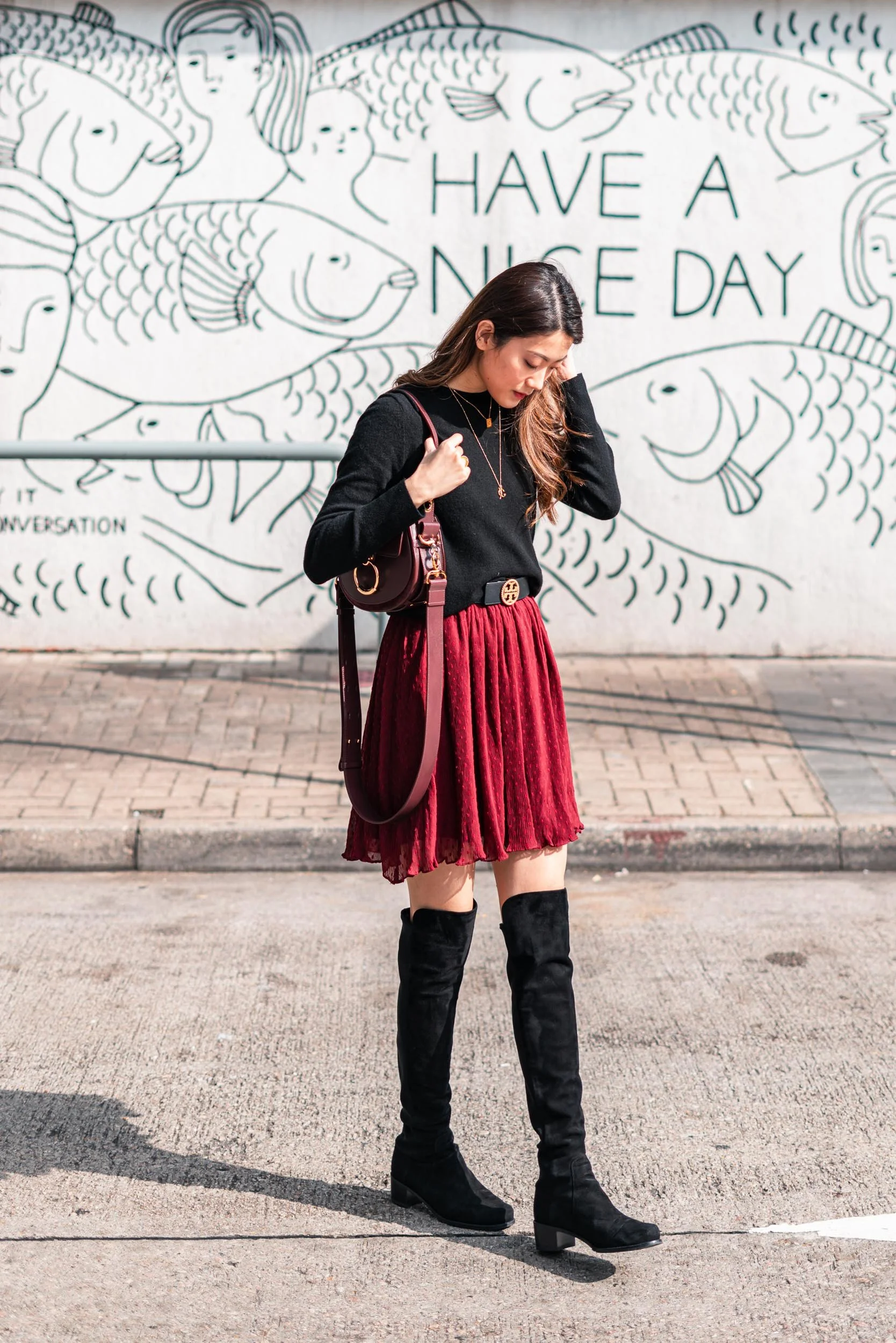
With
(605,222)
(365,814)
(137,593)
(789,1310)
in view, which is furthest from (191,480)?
(789,1310)

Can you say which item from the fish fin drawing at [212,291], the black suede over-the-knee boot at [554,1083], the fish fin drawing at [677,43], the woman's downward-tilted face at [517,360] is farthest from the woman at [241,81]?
the black suede over-the-knee boot at [554,1083]

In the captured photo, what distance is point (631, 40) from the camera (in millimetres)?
7980

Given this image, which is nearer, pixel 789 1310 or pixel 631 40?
pixel 789 1310

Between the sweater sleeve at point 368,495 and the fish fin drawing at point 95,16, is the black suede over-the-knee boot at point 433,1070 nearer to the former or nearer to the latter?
the sweater sleeve at point 368,495

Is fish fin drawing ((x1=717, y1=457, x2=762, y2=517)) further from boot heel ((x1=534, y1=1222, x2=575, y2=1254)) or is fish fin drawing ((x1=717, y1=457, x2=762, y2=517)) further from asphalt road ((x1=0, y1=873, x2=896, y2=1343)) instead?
boot heel ((x1=534, y1=1222, x2=575, y2=1254))

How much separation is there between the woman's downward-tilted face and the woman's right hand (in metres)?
0.20

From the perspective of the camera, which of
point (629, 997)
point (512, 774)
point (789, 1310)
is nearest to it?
point (789, 1310)

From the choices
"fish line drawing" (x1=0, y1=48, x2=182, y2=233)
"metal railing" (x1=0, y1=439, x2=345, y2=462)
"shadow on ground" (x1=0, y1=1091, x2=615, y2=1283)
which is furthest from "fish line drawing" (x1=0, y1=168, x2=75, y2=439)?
"shadow on ground" (x1=0, y1=1091, x2=615, y2=1283)

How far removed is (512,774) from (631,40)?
235 inches

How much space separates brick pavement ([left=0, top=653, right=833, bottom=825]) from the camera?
5.92m

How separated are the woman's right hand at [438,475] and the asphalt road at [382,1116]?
1471mm

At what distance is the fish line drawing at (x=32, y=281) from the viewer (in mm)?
8031

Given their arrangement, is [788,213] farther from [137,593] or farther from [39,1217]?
[39,1217]

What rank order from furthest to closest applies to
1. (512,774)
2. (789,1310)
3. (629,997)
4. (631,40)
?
(631,40), (629,997), (512,774), (789,1310)
